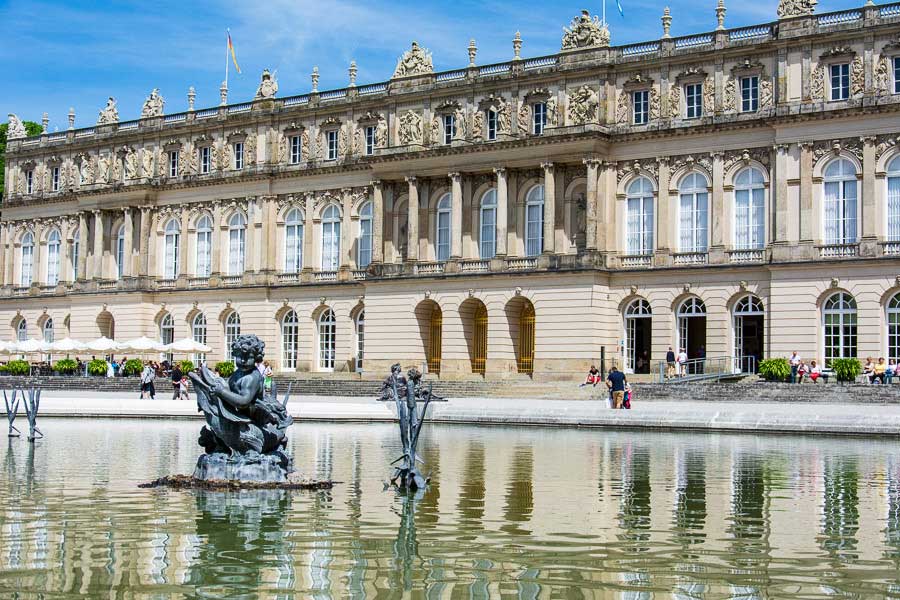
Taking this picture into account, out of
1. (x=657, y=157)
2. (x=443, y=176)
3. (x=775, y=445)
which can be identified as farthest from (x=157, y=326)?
(x=775, y=445)

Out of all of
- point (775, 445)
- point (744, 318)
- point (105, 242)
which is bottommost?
point (775, 445)

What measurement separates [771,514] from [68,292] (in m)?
67.2

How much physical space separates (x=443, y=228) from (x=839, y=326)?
20.4m

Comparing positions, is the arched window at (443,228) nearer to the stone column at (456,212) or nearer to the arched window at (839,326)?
the stone column at (456,212)

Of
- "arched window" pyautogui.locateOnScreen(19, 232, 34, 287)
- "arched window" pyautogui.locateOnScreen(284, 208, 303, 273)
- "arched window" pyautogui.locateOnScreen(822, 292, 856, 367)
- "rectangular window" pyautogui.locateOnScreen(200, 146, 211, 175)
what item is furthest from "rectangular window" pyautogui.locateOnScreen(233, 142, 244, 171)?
"arched window" pyautogui.locateOnScreen(822, 292, 856, 367)

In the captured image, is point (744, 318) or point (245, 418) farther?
point (744, 318)

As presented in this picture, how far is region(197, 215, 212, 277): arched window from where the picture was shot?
7250cm

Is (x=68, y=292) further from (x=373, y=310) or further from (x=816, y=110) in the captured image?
(x=816, y=110)

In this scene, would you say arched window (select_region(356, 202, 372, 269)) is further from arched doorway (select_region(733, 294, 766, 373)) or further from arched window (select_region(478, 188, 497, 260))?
arched doorway (select_region(733, 294, 766, 373))

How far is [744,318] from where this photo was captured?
54.4 metres

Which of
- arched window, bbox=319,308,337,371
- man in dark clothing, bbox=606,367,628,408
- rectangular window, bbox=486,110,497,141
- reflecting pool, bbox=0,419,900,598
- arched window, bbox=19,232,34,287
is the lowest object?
reflecting pool, bbox=0,419,900,598

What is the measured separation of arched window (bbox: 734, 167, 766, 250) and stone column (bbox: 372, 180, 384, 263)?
1803 cm

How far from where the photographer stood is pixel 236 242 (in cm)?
7162

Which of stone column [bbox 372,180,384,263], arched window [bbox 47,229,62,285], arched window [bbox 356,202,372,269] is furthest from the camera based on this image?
arched window [bbox 47,229,62,285]
